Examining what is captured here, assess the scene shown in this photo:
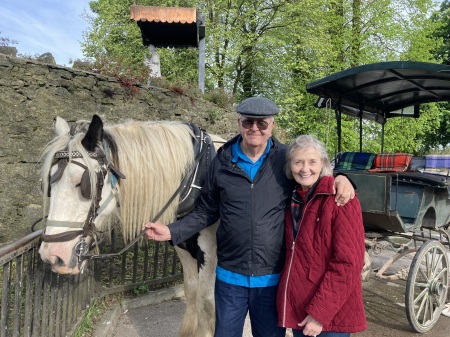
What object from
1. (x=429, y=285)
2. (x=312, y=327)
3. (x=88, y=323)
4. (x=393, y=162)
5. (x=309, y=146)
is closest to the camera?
(x=312, y=327)

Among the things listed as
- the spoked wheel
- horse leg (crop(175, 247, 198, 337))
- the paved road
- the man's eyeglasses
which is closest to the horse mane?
horse leg (crop(175, 247, 198, 337))

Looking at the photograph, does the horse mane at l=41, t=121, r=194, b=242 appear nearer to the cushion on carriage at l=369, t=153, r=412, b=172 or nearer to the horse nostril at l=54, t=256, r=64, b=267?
the horse nostril at l=54, t=256, r=64, b=267

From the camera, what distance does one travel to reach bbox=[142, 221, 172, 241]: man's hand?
2.14m

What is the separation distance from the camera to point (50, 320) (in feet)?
8.04

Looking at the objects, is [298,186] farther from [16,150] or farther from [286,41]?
[286,41]

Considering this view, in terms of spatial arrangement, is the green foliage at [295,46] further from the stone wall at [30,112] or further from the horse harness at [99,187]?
the horse harness at [99,187]

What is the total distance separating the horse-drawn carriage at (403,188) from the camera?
3.51m

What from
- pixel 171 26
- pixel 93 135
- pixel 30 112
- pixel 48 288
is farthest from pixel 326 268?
pixel 171 26

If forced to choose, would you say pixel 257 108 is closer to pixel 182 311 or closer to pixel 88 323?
pixel 88 323

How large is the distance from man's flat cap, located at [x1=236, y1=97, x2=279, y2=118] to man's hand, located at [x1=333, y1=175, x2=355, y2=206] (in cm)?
49

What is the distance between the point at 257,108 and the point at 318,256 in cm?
79

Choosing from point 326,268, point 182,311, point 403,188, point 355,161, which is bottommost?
point 182,311

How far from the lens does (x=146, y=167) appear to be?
2320 millimetres

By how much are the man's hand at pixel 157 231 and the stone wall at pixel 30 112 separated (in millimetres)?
2757
